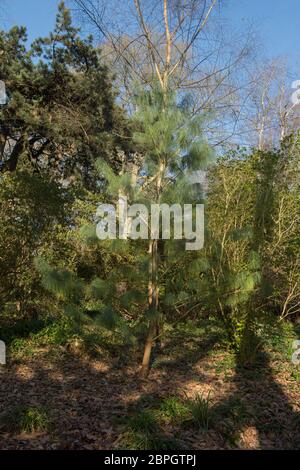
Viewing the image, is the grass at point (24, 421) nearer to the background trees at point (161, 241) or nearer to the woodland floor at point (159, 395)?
the woodland floor at point (159, 395)

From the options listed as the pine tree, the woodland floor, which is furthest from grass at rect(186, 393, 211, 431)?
the pine tree

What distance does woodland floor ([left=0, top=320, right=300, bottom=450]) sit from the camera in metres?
3.86

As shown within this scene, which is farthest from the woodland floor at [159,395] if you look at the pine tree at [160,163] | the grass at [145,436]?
the pine tree at [160,163]

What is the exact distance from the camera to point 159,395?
4.85 m

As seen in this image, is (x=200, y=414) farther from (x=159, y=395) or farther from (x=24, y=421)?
(x=24, y=421)

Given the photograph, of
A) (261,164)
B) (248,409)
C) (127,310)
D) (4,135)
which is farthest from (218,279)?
(4,135)

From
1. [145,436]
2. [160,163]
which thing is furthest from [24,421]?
[160,163]

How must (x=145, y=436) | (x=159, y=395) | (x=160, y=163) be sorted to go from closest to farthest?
1. (x=145, y=436)
2. (x=159, y=395)
3. (x=160, y=163)

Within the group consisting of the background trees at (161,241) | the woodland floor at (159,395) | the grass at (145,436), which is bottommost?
the woodland floor at (159,395)

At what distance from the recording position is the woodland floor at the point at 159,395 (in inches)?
152

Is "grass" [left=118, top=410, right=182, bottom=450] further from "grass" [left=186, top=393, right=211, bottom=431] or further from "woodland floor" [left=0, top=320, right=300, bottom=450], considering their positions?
"grass" [left=186, top=393, right=211, bottom=431]

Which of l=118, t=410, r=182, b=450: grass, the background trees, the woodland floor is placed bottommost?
the woodland floor

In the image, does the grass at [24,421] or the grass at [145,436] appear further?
the grass at [24,421]

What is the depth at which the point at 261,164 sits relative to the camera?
7426 mm
